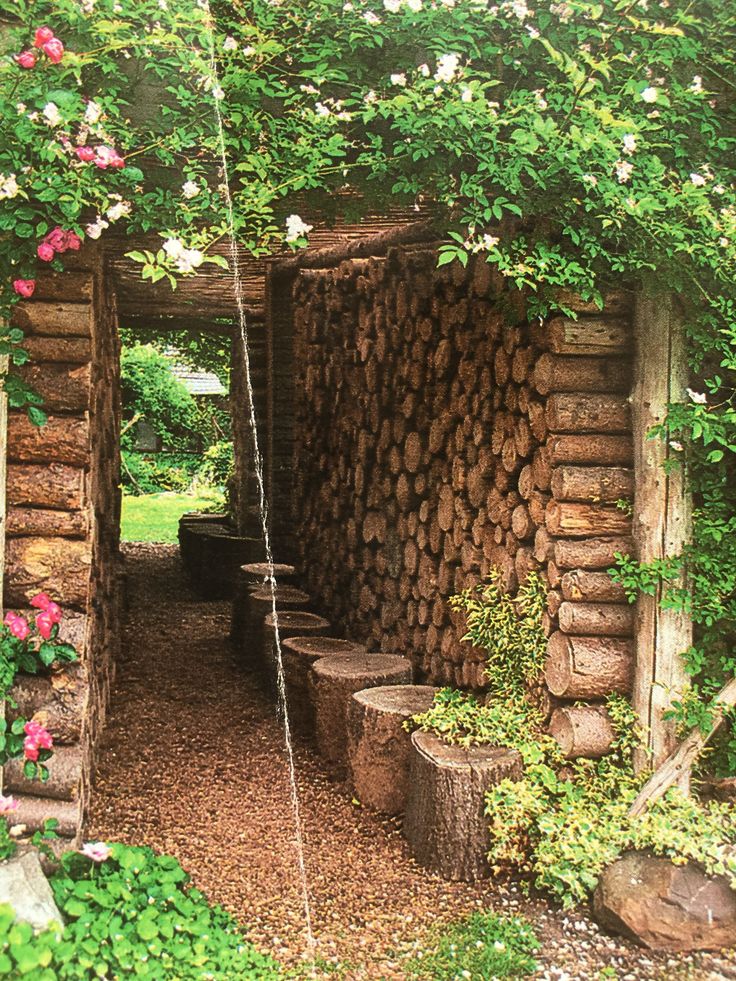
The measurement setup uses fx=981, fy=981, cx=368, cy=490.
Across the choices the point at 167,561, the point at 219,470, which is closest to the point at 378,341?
the point at 167,561

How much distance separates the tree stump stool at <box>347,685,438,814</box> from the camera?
4.79 meters

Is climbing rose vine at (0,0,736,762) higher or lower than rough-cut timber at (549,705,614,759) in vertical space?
higher

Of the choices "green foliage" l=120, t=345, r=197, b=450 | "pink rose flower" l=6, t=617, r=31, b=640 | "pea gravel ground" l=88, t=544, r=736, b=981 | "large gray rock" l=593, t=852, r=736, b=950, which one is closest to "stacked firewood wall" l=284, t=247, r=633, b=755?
"large gray rock" l=593, t=852, r=736, b=950

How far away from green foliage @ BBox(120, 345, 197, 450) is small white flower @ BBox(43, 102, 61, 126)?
15694mm

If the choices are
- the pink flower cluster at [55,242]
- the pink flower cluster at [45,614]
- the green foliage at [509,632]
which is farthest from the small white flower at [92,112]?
the green foliage at [509,632]

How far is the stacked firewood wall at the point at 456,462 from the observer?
4.28 metres

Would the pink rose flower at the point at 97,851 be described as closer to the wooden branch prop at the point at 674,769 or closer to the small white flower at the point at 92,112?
the wooden branch prop at the point at 674,769

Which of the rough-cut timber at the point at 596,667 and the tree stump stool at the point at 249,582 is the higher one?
the rough-cut timber at the point at 596,667

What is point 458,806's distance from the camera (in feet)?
13.8

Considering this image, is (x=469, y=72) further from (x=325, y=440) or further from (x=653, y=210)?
(x=325, y=440)

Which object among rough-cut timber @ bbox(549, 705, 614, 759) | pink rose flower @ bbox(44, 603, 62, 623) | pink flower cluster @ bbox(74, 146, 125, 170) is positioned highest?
pink flower cluster @ bbox(74, 146, 125, 170)

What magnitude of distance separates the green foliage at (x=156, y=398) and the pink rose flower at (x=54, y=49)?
15746 mm

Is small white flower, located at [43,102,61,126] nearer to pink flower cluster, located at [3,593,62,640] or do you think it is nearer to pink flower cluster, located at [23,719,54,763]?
pink flower cluster, located at [3,593,62,640]

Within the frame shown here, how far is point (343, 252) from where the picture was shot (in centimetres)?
703
